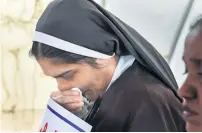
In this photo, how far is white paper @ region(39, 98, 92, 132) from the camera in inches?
38.1

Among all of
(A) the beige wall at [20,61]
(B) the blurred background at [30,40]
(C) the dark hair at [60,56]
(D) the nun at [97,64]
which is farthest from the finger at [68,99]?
(A) the beige wall at [20,61]

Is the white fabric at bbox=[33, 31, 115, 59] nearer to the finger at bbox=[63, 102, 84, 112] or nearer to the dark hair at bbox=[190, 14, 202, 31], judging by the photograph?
the finger at bbox=[63, 102, 84, 112]

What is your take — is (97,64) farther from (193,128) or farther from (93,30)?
(193,128)

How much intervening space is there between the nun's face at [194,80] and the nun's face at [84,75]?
356 mm

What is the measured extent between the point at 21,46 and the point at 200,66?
102 centimetres

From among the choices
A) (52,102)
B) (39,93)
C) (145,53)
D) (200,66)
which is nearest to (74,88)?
(52,102)

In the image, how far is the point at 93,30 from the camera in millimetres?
1038

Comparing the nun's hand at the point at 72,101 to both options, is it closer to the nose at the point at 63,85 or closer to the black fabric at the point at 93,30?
the nose at the point at 63,85

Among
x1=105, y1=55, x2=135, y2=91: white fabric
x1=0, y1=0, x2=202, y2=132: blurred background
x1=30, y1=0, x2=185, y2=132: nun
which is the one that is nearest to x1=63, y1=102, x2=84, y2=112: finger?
x1=30, y1=0, x2=185, y2=132: nun

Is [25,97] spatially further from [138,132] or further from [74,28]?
[138,132]

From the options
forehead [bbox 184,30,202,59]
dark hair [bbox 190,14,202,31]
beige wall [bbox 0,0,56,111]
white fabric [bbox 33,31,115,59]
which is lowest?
beige wall [bbox 0,0,56,111]

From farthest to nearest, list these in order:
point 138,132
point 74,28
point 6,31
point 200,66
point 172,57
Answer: point 6,31 → point 172,57 → point 74,28 → point 138,132 → point 200,66

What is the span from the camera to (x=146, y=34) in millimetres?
1468

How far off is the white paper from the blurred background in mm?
371
